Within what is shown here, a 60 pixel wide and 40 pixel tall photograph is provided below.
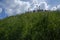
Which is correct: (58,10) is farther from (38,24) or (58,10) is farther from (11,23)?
(11,23)

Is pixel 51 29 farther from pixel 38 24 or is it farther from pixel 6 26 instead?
pixel 6 26

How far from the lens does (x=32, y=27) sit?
20.8m

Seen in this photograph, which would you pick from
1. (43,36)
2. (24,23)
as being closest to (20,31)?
(24,23)

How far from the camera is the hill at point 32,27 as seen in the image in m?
19.6

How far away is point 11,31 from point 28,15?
231 cm

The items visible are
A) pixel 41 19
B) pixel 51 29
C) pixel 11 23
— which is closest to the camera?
pixel 51 29

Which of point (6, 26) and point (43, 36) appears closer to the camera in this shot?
point (43, 36)

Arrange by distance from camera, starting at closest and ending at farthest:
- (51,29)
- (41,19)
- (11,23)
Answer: (51,29) < (41,19) < (11,23)

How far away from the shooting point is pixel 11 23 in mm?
22609

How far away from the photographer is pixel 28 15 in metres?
22.9

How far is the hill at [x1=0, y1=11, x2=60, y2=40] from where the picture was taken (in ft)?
64.4

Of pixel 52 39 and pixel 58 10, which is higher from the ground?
pixel 58 10

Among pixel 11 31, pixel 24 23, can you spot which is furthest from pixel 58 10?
pixel 11 31

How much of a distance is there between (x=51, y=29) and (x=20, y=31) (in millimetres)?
3049
